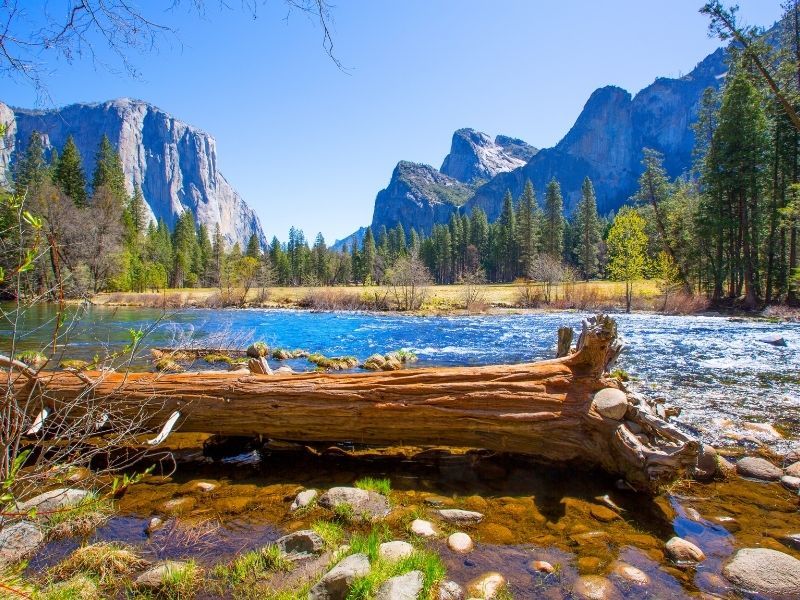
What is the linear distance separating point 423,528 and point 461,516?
441 millimetres

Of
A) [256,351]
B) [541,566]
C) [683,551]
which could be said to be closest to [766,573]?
[683,551]

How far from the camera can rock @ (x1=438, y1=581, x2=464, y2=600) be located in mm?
2990

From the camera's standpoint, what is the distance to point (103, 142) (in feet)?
198

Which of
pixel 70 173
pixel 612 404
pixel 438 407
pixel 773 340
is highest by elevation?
pixel 70 173

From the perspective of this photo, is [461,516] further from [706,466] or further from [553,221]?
[553,221]

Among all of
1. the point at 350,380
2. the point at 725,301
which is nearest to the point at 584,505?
the point at 350,380

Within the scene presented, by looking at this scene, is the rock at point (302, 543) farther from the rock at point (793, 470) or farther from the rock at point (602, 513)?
the rock at point (793, 470)

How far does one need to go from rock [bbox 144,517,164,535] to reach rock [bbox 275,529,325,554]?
4.03 feet

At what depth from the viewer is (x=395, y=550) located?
3.46m

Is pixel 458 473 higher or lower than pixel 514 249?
lower

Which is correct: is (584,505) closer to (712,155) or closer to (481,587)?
(481,587)

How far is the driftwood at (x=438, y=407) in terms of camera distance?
4.87 m

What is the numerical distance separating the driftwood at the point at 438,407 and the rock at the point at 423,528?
1304mm

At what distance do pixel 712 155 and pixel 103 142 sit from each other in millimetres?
71584
